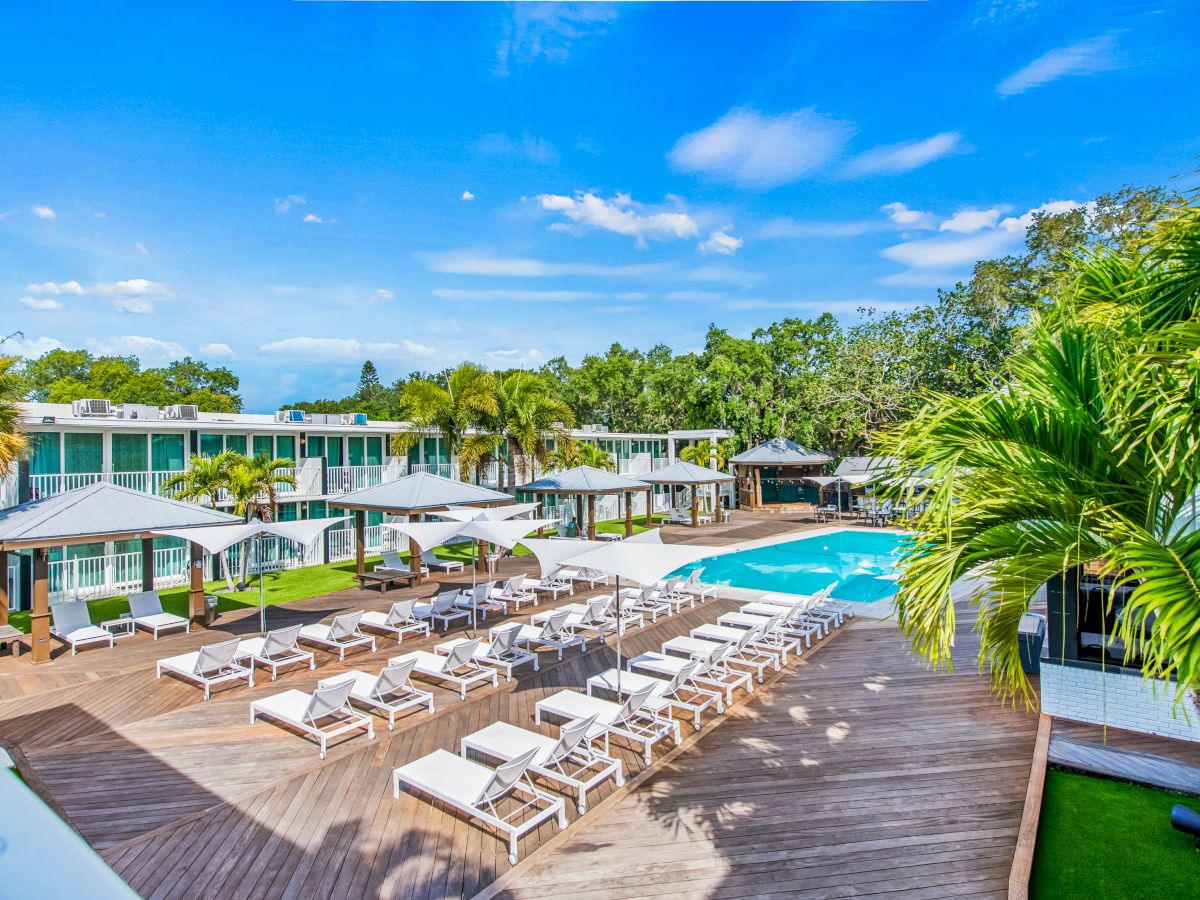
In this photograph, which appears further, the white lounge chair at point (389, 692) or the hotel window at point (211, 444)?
the hotel window at point (211, 444)

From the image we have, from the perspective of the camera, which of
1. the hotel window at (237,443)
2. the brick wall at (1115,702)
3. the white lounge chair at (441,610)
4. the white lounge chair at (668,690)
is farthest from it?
the hotel window at (237,443)

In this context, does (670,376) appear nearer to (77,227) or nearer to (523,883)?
(77,227)

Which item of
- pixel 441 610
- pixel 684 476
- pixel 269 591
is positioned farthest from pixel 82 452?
pixel 684 476

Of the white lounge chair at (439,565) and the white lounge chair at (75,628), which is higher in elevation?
the white lounge chair at (75,628)

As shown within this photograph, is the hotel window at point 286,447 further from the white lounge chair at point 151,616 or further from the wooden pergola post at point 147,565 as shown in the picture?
the white lounge chair at point 151,616

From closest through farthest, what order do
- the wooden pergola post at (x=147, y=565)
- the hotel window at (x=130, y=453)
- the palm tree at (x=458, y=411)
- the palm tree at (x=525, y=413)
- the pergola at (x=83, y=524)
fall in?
the pergola at (x=83, y=524) → the wooden pergola post at (x=147, y=565) → the hotel window at (x=130, y=453) → the palm tree at (x=458, y=411) → the palm tree at (x=525, y=413)

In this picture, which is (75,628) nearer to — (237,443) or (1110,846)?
(237,443)

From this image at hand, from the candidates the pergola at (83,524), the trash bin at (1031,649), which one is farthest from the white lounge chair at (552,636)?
the trash bin at (1031,649)

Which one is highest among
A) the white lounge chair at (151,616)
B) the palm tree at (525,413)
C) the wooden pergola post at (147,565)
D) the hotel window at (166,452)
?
the palm tree at (525,413)
